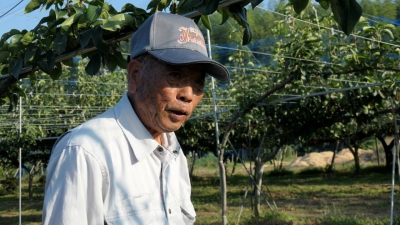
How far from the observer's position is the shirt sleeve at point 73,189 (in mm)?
1423

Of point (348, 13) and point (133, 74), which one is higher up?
point (348, 13)

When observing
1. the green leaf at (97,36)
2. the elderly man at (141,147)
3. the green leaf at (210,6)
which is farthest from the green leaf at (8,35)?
the elderly man at (141,147)

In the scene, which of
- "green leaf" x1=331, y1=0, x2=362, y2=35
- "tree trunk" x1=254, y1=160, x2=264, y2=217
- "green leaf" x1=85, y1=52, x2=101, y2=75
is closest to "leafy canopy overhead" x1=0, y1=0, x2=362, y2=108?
"green leaf" x1=85, y1=52, x2=101, y2=75

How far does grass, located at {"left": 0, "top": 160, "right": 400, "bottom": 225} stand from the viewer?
11891 millimetres

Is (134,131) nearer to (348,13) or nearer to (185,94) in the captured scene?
(185,94)

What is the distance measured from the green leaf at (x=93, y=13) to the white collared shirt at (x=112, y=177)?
4.22ft

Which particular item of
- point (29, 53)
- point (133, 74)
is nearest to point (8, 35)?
point (29, 53)

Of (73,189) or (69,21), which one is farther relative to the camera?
(69,21)

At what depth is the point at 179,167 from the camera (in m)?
1.80

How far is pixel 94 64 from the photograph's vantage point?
3166 millimetres

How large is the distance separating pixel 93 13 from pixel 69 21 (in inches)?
5.1

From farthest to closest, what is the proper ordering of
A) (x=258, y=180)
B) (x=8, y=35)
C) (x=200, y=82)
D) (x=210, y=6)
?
(x=258, y=180) < (x=8, y=35) < (x=210, y=6) < (x=200, y=82)

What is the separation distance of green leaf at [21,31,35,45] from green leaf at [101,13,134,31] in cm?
56

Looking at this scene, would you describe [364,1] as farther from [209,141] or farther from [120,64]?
[209,141]
